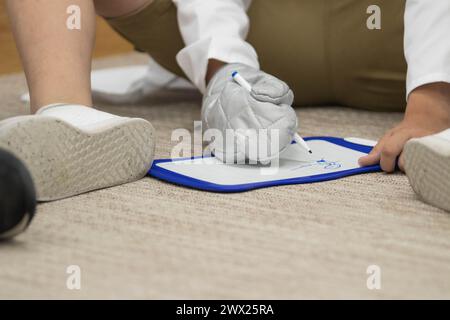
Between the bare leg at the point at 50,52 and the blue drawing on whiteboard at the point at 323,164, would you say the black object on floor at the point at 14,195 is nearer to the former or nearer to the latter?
the bare leg at the point at 50,52

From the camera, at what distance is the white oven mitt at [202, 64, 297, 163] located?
88 cm

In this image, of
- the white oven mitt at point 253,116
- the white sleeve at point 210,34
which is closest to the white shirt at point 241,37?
the white sleeve at point 210,34

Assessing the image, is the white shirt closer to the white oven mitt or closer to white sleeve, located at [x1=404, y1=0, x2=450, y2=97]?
white sleeve, located at [x1=404, y1=0, x2=450, y2=97]

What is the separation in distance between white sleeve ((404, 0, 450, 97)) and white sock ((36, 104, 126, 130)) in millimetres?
360

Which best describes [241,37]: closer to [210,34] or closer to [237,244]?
[210,34]

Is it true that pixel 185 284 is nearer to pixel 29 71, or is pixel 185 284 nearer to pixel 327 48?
pixel 29 71

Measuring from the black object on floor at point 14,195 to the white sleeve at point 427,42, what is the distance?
1.61 feet

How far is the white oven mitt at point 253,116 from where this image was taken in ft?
2.89

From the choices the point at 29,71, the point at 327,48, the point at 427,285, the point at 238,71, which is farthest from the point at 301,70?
the point at 427,285

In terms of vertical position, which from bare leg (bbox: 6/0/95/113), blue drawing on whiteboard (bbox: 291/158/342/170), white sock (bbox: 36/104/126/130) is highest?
bare leg (bbox: 6/0/95/113)

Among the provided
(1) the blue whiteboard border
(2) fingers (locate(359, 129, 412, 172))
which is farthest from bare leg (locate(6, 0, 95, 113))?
(2) fingers (locate(359, 129, 412, 172))

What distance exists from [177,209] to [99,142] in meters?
0.10

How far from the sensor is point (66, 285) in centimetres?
59

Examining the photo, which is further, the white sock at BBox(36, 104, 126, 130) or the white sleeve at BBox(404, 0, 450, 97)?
the white sleeve at BBox(404, 0, 450, 97)
